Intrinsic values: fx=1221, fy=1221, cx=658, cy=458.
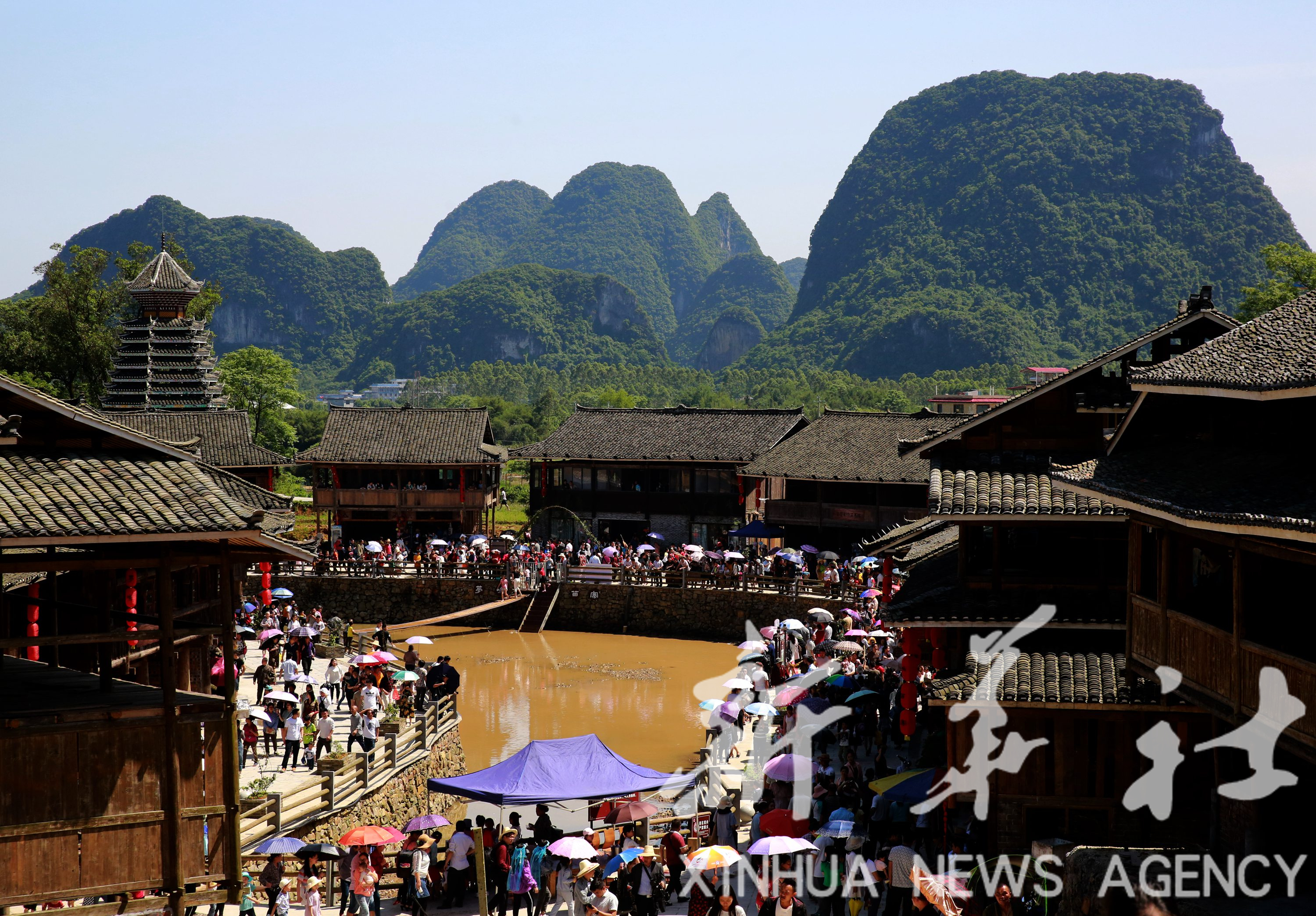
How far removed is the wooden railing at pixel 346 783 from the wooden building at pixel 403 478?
22.6 metres

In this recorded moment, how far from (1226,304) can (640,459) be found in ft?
338

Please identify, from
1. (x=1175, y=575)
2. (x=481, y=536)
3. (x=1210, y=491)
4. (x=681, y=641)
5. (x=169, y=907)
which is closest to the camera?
(x=1210, y=491)

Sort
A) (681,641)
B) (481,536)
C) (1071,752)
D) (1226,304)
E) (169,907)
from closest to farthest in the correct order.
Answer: (169,907) < (1071,752) < (681,641) < (481,536) < (1226,304)

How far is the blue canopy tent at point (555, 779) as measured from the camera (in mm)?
16438

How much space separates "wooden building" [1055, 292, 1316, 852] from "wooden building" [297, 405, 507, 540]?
112ft

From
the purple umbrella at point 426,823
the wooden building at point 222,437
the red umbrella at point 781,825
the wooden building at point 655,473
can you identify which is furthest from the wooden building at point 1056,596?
the wooden building at point 222,437

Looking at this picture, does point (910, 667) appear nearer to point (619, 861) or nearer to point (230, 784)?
point (619, 861)

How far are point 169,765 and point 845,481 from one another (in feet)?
100

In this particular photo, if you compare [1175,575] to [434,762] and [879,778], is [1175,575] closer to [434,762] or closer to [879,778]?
[879,778]

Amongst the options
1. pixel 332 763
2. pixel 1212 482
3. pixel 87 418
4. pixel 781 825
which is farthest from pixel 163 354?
pixel 1212 482

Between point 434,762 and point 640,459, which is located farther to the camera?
point 640,459

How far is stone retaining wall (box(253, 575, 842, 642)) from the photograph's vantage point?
125 feet

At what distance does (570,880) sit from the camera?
15172 millimetres


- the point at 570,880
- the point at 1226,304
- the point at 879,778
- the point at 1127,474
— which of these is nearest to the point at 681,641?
the point at 879,778
